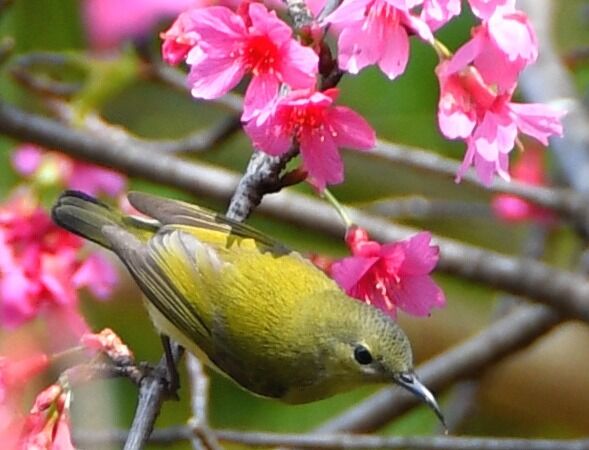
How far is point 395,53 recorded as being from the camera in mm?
2260

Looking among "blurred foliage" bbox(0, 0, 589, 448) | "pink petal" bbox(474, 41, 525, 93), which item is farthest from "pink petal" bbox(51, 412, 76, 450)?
"blurred foliage" bbox(0, 0, 589, 448)

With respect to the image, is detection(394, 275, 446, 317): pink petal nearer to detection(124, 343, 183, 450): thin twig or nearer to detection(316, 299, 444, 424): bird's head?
detection(316, 299, 444, 424): bird's head

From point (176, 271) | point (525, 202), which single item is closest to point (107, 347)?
point (176, 271)

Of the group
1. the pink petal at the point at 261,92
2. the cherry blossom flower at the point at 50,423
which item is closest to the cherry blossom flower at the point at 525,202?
the pink petal at the point at 261,92

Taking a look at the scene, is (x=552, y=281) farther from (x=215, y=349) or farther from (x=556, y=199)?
(x=215, y=349)

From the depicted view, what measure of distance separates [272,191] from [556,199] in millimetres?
1613

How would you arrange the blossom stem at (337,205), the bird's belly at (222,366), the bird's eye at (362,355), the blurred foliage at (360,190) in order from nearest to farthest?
the blossom stem at (337,205), the bird's eye at (362,355), the bird's belly at (222,366), the blurred foliage at (360,190)

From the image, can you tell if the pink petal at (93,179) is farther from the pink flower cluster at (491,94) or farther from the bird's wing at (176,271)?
the pink flower cluster at (491,94)

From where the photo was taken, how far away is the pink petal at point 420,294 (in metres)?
2.41

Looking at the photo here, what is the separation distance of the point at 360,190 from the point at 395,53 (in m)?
3.62

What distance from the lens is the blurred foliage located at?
5195 mm

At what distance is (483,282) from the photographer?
3648mm

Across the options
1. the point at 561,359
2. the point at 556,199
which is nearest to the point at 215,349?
the point at 556,199

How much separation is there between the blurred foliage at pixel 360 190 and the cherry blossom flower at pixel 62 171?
0.89 meters
